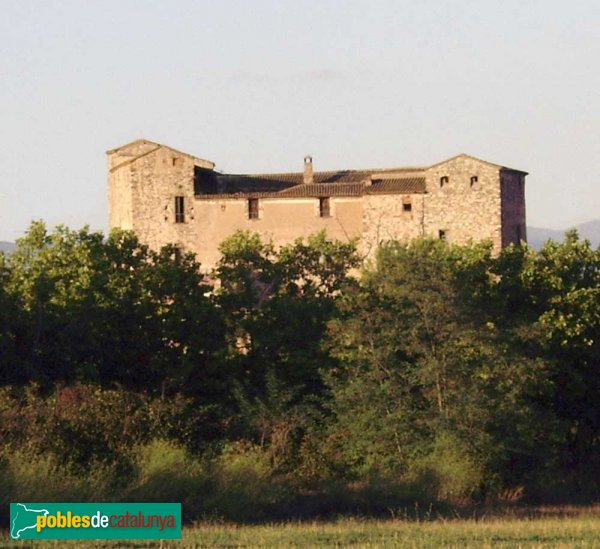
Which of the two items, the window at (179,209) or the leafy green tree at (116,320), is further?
the window at (179,209)

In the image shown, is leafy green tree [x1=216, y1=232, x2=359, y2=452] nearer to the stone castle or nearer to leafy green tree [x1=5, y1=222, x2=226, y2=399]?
leafy green tree [x1=5, y1=222, x2=226, y2=399]

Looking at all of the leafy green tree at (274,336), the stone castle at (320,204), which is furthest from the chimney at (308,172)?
the leafy green tree at (274,336)

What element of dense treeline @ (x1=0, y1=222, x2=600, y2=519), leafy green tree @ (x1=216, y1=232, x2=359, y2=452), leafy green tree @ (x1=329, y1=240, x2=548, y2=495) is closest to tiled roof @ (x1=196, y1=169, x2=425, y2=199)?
leafy green tree @ (x1=216, y1=232, x2=359, y2=452)

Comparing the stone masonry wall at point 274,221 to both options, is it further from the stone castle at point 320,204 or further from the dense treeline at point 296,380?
the dense treeline at point 296,380

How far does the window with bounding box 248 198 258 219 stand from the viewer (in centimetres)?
6244

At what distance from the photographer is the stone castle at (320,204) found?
198 ft

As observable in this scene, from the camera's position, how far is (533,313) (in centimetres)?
4231

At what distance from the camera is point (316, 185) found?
6309 cm

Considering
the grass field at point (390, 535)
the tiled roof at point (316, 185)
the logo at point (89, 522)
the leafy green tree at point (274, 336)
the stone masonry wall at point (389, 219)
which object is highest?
the tiled roof at point (316, 185)

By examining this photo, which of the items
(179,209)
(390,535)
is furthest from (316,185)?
(390,535)

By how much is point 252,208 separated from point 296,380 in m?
22.8

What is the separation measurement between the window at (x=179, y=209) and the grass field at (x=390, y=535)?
3790 cm

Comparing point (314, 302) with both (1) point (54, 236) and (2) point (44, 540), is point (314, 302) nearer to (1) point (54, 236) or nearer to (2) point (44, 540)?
(1) point (54, 236)

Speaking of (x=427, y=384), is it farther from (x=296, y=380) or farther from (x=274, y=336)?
(x=274, y=336)
